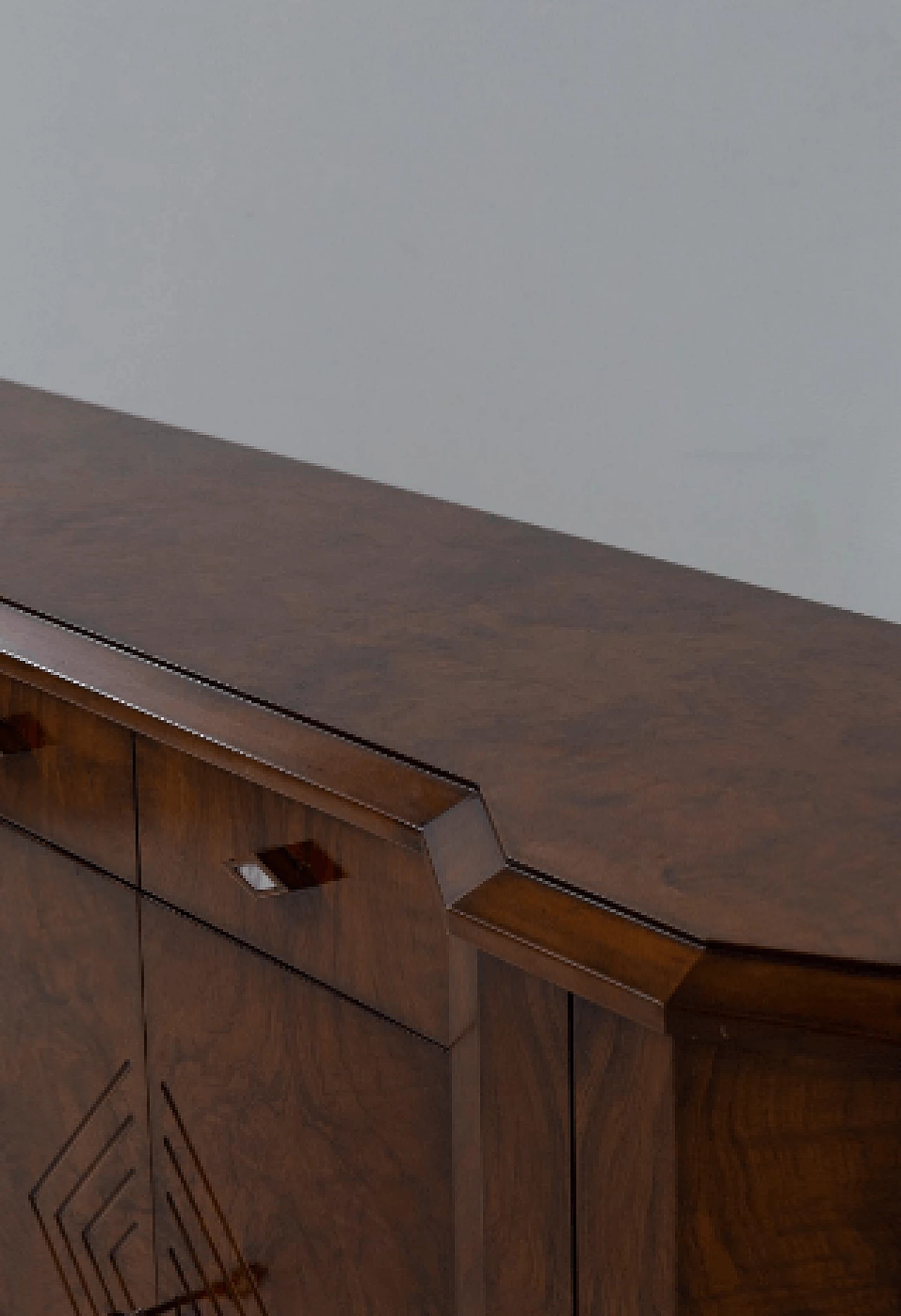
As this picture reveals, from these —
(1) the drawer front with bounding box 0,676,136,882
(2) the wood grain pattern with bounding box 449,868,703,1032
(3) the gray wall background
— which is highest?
(3) the gray wall background

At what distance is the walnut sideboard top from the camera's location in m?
1.03

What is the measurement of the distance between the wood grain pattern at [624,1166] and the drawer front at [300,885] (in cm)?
16

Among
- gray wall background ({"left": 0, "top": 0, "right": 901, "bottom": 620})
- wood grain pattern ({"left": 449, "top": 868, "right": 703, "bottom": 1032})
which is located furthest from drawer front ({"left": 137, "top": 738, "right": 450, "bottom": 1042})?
gray wall background ({"left": 0, "top": 0, "right": 901, "bottom": 620})

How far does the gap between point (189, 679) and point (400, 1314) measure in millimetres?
456

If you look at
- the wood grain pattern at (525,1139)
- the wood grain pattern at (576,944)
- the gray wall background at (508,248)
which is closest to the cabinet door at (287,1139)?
the wood grain pattern at (525,1139)

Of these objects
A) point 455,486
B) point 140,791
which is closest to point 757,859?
point 140,791

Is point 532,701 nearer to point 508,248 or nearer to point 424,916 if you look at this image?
point 424,916

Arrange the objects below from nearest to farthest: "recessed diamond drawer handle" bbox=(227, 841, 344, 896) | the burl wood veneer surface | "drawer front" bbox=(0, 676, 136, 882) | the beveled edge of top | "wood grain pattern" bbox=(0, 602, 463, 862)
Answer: the beveled edge of top → the burl wood veneer surface → "wood grain pattern" bbox=(0, 602, 463, 862) → "recessed diamond drawer handle" bbox=(227, 841, 344, 896) → "drawer front" bbox=(0, 676, 136, 882)

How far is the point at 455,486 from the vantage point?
340 cm

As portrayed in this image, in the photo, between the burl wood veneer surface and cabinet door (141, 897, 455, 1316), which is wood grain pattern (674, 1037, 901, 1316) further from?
cabinet door (141, 897, 455, 1316)

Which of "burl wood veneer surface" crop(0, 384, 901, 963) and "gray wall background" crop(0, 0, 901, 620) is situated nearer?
"burl wood veneer surface" crop(0, 384, 901, 963)

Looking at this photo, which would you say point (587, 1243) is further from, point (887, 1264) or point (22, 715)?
point (22, 715)

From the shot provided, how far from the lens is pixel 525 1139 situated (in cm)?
115

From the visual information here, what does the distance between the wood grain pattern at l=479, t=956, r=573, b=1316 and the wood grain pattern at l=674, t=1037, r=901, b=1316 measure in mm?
96
